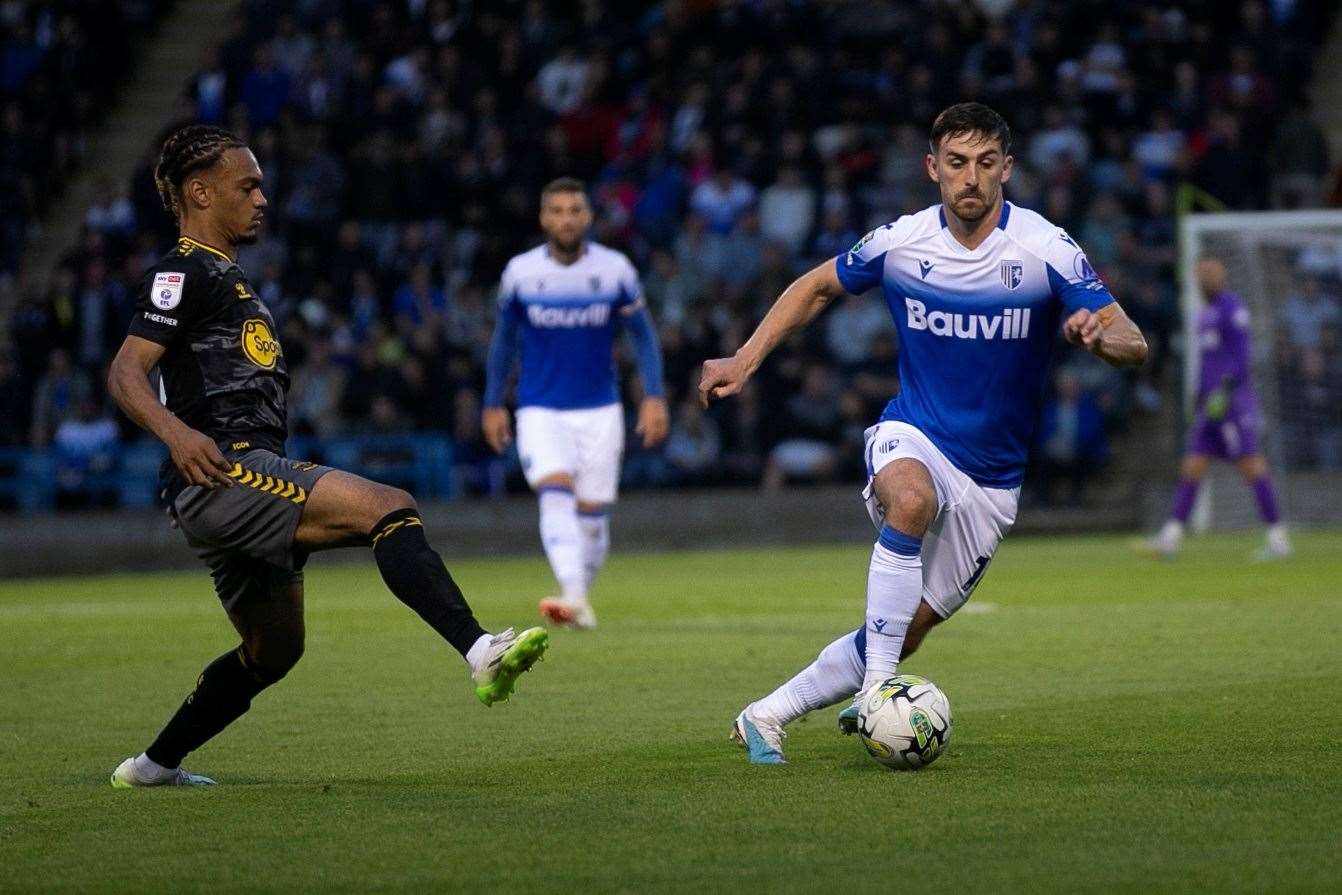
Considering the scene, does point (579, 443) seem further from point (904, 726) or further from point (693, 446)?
point (693, 446)

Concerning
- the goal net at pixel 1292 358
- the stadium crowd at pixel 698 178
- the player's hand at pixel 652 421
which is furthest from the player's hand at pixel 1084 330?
the goal net at pixel 1292 358

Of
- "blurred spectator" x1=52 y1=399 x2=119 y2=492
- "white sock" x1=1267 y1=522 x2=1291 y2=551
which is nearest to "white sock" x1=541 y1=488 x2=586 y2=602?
"white sock" x1=1267 y1=522 x2=1291 y2=551

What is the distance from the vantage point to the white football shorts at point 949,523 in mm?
7109

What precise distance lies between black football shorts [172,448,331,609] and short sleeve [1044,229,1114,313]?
2.44 metres

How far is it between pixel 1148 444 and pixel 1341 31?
577cm

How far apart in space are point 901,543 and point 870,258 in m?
1.04

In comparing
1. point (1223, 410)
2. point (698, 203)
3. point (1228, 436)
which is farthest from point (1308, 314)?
point (698, 203)

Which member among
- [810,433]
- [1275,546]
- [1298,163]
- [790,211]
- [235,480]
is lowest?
[1275,546]

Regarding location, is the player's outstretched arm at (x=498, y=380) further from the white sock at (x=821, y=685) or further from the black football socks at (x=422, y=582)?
the black football socks at (x=422, y=582)

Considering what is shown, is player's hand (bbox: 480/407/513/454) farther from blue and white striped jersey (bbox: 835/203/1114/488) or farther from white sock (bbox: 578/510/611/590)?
blue and white striped jersey (bbox: 835/203/1114/488)

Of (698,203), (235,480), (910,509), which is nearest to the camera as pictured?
(235,480)

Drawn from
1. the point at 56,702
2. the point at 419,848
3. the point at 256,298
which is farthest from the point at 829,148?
the point at 419,848

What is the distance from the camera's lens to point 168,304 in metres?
6.49

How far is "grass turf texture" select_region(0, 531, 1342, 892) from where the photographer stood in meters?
5.12
